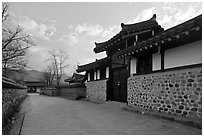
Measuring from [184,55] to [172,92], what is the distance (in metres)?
1.49

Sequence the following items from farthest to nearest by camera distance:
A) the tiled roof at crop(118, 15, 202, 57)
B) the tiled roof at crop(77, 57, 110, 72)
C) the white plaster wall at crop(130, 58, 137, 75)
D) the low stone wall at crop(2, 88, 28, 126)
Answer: the tiled roof at crop(77, 57, 110, 72) → the white plaster wall at crop(130, 58, 137, 75) → the low stone wall at crop(2, 88, 28, 126) → the tiled roof at crop(118, 15, 202, 57)

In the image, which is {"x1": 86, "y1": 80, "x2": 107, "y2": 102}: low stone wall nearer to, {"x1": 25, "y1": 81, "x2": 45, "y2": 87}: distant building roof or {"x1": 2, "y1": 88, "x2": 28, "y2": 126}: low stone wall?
{"x1": 2, "y1": 88, "x2": 28, "y2": 126}: low stone wall

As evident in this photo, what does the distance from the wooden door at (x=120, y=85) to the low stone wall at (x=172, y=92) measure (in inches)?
100.0

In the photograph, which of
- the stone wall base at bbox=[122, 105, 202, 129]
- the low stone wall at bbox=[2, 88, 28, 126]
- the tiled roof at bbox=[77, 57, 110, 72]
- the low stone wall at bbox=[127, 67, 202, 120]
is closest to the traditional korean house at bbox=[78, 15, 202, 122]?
the low stone wall at bbox=[127, 67, 202, 120]

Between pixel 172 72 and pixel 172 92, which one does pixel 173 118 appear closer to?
pixel 172 92

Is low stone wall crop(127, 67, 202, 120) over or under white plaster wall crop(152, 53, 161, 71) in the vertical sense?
under

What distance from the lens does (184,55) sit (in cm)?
651

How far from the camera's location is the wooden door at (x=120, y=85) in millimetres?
11695

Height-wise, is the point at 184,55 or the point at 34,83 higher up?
the point at 184,55

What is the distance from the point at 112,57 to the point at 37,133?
30.1ft

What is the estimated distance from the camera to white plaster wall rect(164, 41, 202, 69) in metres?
6.00

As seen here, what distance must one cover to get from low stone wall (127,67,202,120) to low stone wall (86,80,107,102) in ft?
16.3

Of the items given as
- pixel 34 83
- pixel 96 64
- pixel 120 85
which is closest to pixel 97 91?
pixel 96 64

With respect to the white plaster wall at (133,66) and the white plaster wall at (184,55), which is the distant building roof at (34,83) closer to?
the white plaster wall at (133,66)
